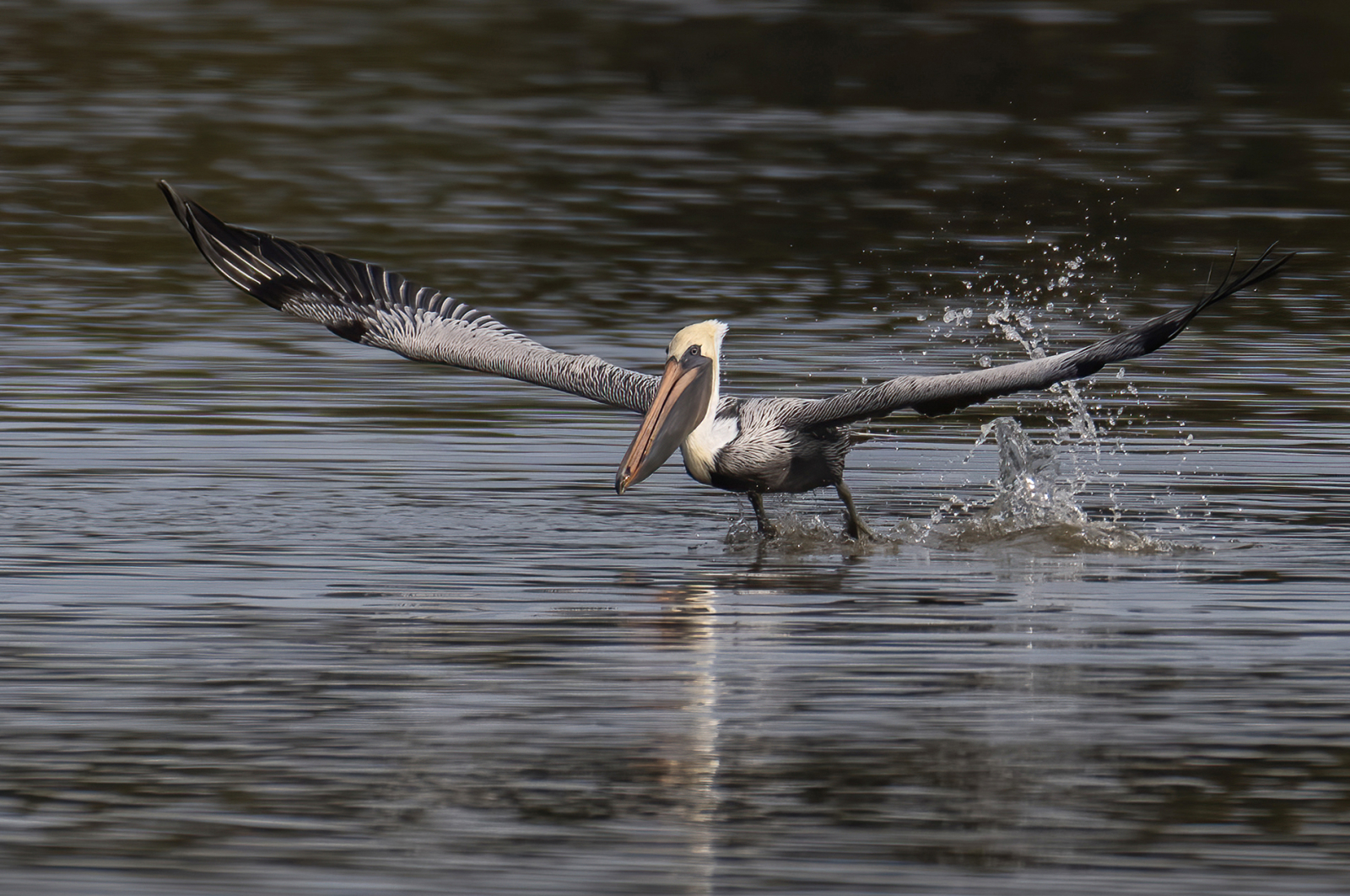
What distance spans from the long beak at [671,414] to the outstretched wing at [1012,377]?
2.03 ft

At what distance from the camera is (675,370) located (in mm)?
→ 11727

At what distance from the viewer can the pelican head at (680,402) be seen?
11383 millimetres

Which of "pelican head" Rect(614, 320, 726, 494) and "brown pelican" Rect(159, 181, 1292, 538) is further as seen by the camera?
"pelican head" Rect(614, 320, 726, 494)

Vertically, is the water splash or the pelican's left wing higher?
the pelican's left wing

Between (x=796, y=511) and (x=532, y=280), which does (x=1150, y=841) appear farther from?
(x=532, y=280)

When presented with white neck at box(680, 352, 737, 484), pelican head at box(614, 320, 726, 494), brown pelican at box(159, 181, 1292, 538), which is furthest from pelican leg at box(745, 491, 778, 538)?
pelican head at box(614, 320, 726, 494)

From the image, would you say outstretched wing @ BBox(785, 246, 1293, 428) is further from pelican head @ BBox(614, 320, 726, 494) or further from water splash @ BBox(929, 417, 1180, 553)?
water splash @ BBox(929, 417, 1180, 553)

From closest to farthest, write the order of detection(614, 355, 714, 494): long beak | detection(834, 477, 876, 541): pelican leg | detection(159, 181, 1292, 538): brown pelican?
detection(159, 181, 1292, 538): brown pelican, detection(614, 355, 714, 494): long beak, detection(834, 477, 876, 541): pelican leg

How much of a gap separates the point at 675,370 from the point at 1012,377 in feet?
5.63

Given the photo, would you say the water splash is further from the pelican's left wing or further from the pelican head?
the pelican's left wing

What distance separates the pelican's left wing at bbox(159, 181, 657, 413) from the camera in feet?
41.4

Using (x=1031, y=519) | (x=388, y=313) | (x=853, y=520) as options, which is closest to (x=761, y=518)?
(x=853, y=520)

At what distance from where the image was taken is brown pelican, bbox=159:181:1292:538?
35.4ft

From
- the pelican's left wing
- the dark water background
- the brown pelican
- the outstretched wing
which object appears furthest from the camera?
the pelican's left wing
